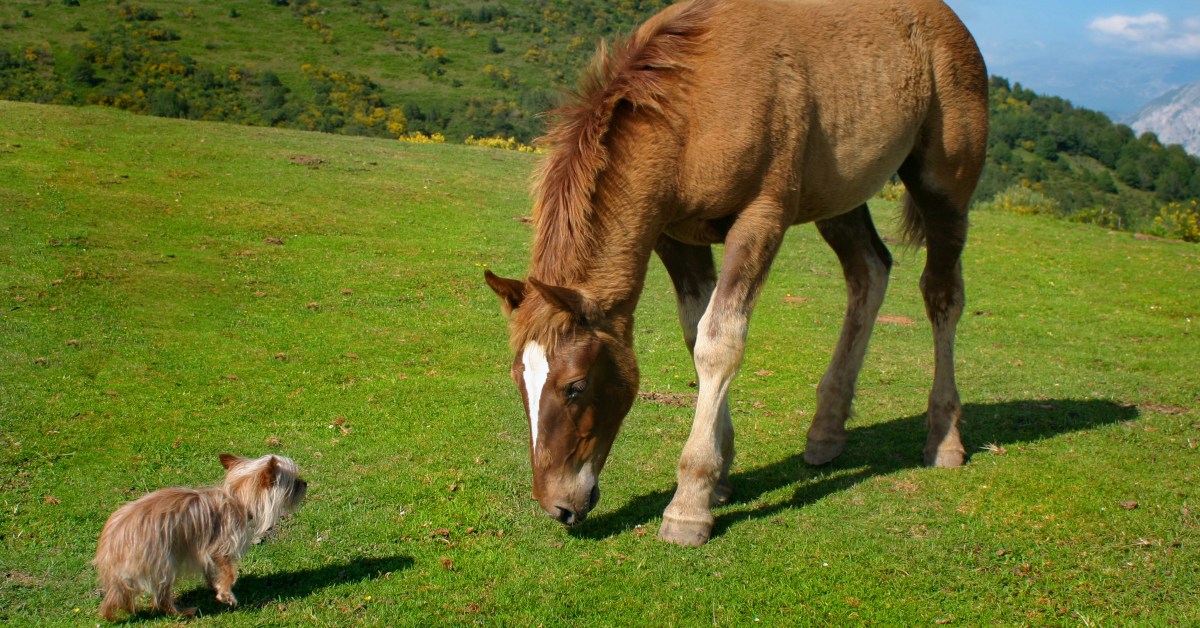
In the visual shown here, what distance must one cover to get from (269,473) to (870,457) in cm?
478

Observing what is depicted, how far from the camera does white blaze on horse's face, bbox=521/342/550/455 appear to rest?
16.4 ft

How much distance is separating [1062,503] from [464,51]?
51.4 m

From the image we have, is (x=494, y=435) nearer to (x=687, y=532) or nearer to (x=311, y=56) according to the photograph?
(x=687, y=532)

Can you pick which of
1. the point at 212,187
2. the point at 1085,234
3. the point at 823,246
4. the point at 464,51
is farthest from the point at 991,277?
the point at 464,51

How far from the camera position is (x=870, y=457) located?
7.44 m

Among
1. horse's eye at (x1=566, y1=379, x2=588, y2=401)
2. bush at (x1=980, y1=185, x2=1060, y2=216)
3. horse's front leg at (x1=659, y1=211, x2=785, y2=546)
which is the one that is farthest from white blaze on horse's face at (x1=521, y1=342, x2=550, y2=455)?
bush at (x1=980, y1=185, x2=1060, y2=216)

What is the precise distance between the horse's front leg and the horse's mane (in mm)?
865

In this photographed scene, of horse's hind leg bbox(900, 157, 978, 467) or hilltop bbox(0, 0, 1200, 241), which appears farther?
hilltop bbox(0, 0, 1200, 241)

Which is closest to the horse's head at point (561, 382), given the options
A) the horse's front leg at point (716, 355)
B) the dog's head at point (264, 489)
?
the horse's front leg at point (716, 355)

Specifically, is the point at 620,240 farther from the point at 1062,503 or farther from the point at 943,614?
the point at 1062,503

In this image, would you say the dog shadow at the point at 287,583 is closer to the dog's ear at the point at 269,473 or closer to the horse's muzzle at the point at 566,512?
the dog's ear at the point at 269,473

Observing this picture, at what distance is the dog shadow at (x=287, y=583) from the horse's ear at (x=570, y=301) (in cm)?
172

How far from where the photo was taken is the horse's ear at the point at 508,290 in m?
4.95

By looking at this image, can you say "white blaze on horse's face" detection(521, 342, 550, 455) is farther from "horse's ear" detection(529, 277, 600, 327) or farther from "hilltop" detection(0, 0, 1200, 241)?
"hilltop" detection(0, 0, 1200, 241)
